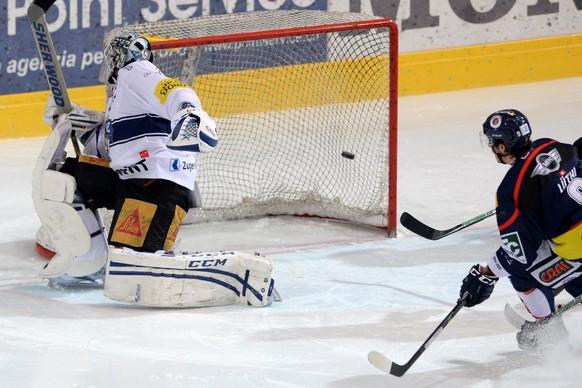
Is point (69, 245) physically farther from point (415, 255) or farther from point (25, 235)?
point (415, 255)

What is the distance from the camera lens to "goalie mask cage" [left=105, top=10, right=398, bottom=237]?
5684 millimetres

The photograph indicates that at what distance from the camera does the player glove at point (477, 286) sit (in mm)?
3955

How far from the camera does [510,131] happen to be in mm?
3807

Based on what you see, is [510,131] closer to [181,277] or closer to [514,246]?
[514,246]

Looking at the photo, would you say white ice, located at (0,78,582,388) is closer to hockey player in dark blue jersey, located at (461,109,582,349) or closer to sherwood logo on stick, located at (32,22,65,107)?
hockey player in dark blue jersey, located at (461,109,582,349)

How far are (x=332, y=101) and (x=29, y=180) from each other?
1.67 meters

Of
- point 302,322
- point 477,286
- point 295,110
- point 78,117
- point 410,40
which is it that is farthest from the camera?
point 410,40

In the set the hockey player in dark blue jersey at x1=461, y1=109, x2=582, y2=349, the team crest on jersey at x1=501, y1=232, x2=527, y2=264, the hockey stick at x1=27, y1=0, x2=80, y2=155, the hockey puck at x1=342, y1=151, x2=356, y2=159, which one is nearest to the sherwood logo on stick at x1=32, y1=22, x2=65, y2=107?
the hockey stick at x1=27, y1=0, x2=80, y2=155

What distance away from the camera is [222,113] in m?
6.36

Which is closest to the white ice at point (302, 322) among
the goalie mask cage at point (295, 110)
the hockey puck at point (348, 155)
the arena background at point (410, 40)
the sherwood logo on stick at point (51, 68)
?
the goalie mask cage at point (295, 110)

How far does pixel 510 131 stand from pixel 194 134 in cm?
106

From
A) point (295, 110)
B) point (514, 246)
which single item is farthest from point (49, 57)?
point (514, 246)

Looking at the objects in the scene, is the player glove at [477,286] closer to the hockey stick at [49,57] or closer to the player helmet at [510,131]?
the player helmet at [510,131]

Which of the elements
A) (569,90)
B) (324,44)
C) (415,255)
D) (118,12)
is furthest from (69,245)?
(569,90)
